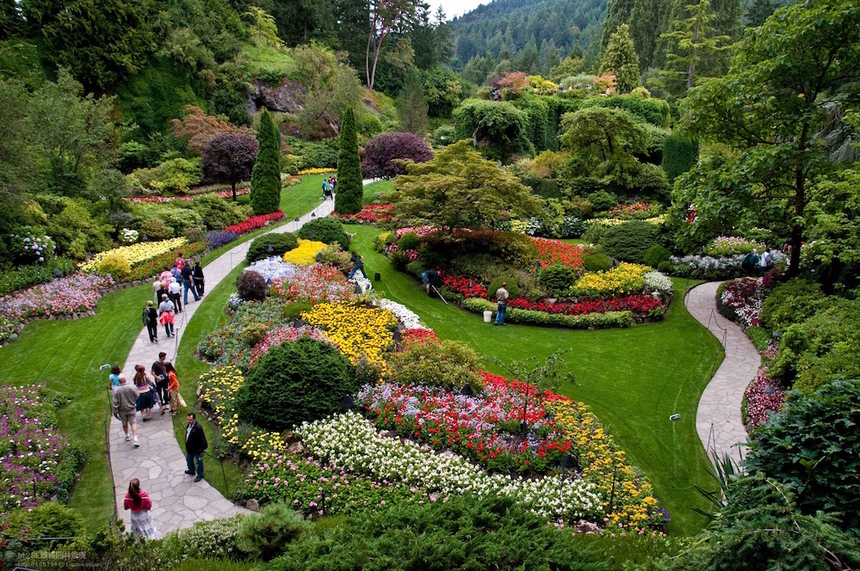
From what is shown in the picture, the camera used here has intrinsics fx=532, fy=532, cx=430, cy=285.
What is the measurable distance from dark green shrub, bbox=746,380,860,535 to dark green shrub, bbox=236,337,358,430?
7.08m

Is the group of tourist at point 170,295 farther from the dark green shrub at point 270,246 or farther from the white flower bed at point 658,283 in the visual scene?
the white flower bed at point 658,283

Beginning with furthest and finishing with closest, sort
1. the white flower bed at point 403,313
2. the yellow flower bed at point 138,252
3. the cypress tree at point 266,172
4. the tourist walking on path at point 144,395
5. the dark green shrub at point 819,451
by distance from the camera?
1. the cypress tree at point 266,172
2. the yellow flower bed at point 138,252
3. the white flower bed at point 403,313
4. the tourist walking on path at point 144,395
5. the dark green shrub at point 819,451

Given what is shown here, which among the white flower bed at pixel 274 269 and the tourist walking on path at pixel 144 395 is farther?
the white flower bed at pixel 274 269

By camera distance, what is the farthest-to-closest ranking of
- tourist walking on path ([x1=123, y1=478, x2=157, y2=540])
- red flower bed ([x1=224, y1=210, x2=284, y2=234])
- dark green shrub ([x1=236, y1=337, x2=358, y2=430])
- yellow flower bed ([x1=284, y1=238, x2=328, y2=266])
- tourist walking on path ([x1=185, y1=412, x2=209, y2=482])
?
red flower bed ([x1=224, y1=210, x2=284, y2=234]), yellow flower bed ([x1=284, y1=238, x2=328, y2=266]), dark green shrub ([x1=236, y1=337, x2=358, y2=430]), tourist walking on path ([x1=185, y1=412, x2=209, y2=482]), tourist walking on path ([x1=123, y1=478, x2=157, y2=540])

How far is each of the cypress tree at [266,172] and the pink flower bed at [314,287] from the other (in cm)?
1021

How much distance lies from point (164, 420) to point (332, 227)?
1220cm

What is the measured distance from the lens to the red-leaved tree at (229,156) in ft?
89.3

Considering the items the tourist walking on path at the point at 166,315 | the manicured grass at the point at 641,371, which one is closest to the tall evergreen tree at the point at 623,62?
the manicured grass at the point at 641,371

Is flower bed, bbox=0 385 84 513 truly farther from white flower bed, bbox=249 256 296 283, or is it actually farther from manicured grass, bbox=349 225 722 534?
manicured grass, bbox=349 225 722 534

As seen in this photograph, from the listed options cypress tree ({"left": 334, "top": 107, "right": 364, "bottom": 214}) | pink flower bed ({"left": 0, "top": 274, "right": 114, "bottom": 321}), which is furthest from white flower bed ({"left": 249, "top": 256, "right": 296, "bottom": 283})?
cypress tree ({"left": 334, "top": 107, "right": 364, "bottom": 214})

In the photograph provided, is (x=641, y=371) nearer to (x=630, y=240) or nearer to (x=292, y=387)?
(x=292, y=387)

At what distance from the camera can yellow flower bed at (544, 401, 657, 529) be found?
7.93 meters

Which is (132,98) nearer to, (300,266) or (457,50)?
(300,266)

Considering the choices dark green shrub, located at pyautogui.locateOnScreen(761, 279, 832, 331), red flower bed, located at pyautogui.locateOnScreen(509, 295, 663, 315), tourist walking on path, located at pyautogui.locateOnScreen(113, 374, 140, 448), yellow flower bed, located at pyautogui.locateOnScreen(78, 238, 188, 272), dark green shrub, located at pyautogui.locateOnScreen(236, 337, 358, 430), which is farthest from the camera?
yellow flower bed, located at pyautogui.locateOnScreen(78, 238, 188, 272)
